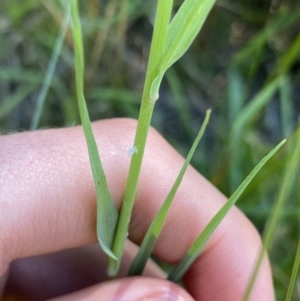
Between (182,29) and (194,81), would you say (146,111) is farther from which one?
(194,81)

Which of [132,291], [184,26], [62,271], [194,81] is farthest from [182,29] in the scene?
[194,81]

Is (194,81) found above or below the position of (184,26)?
below

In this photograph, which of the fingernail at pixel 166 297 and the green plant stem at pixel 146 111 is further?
the fingernail at pixel 166 297

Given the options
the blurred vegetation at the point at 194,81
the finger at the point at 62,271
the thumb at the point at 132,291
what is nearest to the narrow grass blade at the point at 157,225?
the thumb at the point at 132,291

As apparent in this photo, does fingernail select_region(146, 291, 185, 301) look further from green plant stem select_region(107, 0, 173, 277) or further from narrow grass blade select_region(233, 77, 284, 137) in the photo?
narrow grass blade select_region(233, 77, 284, 137)

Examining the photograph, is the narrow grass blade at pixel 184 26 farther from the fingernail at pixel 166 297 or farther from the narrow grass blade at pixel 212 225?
the fingernail at pixel 166 297

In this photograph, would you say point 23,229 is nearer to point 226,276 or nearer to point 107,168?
point 107,168

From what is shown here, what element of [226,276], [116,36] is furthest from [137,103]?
[226,276]
